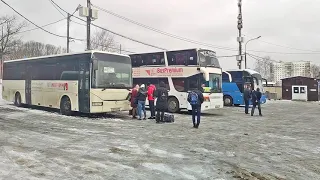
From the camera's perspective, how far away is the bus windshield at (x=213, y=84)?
18.0 m

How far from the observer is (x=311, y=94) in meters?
43.2

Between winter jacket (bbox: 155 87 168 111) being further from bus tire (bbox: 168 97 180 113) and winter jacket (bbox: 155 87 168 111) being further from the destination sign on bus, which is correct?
bus tire (bbox: 168 97 180 113)

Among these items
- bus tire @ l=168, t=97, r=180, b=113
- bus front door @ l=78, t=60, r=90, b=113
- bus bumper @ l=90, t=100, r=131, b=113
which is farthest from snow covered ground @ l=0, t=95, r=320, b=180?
bus tire @ l=168, t=97, r=180, b=113

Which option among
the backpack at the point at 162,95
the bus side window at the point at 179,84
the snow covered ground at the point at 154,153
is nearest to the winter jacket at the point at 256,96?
the bus side window at the point at 179,84

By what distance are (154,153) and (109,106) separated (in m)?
7.61

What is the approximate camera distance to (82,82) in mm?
14945

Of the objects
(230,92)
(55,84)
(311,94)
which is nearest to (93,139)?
(55,84)

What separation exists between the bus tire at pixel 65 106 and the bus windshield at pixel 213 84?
7.21 m

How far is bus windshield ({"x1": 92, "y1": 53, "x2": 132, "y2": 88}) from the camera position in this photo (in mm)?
14664

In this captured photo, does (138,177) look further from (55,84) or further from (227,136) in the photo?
(55,84)

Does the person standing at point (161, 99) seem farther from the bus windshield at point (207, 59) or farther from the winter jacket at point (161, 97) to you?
the bus windshield at point (207, 59)

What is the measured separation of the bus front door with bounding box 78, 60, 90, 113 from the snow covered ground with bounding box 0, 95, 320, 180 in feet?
8.69

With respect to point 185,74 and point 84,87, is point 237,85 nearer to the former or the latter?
point 185,74

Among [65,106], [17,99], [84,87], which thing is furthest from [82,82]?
[17,99]
